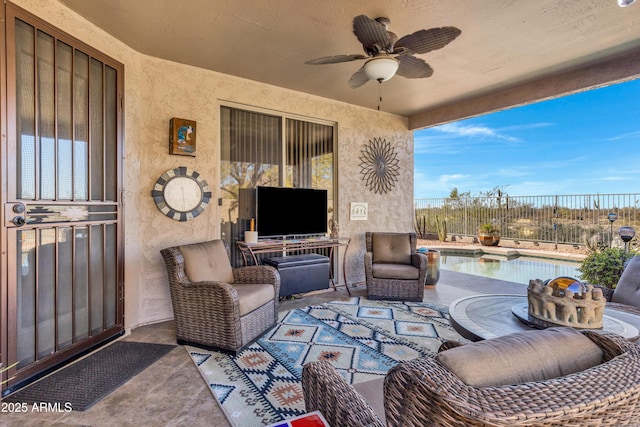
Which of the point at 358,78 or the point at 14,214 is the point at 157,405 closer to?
the point at 14,214

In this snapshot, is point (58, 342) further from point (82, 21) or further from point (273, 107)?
point (273, 107)

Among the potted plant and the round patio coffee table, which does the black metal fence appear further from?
the round patio coffee table

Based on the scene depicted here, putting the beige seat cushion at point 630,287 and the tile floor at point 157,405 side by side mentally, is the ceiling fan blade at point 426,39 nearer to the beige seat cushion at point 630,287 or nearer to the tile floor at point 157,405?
the beige seat cushion at point 630,287

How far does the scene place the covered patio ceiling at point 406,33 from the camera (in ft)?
7.98

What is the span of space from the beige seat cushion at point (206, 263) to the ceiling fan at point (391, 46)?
6.51 feet

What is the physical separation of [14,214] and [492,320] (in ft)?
10.5

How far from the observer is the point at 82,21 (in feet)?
8.35

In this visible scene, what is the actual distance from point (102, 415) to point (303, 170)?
3.40m

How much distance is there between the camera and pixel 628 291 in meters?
2.54

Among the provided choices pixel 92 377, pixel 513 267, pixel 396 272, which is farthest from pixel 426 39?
pixel 513 267

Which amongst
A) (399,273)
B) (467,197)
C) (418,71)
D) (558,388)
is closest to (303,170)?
(399,273)

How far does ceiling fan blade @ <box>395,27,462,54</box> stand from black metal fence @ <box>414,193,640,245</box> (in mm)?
5777

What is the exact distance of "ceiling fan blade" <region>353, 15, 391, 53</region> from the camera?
2.02 metres

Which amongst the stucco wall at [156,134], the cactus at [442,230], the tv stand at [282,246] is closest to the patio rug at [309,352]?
the tv stand at [282,246]
